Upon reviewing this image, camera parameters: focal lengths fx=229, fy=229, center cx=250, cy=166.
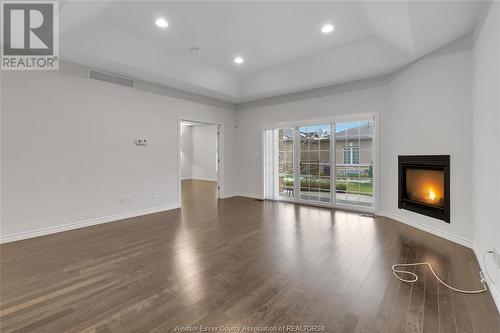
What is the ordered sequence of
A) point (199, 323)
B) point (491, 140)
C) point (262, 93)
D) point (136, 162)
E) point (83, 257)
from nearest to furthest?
1. point (199, 323)
2. point (491, 140)
3. point (83, 257)
4. point (136, 162)
5. point (262, 93)

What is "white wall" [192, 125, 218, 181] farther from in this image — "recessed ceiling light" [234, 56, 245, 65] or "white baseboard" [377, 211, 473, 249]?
"white baseboard" [377, 211, 473, 249]

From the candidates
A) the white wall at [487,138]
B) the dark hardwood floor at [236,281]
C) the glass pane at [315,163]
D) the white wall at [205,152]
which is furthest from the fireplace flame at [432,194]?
the white wall at [205,152]

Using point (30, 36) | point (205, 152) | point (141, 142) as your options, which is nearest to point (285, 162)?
point (141, 142)

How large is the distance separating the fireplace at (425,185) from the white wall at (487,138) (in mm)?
495

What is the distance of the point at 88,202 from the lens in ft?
14.0

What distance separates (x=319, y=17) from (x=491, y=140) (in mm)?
2737

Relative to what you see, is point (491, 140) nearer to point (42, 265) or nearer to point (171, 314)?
point (171, 314)

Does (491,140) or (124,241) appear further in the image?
(124,241)

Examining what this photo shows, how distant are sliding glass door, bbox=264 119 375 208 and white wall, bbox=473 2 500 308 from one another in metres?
2.19

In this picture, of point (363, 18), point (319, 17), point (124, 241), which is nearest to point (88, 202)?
point (124, 241)

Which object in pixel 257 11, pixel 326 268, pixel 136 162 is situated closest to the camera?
pixel 326 268

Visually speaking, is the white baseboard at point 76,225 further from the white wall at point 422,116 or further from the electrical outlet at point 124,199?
the white wall at point 422,116

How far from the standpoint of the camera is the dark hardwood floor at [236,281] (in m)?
1.80

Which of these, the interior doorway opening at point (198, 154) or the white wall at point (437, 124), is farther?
the interior doorway opening at point (198, 154)
